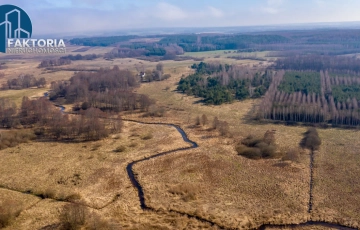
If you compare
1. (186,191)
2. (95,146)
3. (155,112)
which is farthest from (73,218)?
(155,112)

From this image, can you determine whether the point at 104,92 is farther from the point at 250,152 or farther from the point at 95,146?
the point at 250,152

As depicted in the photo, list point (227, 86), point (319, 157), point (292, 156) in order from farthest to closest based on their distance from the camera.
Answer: point (227, 86), point (319, 157), point (292, 156)

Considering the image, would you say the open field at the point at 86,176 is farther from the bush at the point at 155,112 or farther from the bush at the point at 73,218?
the bush at the point at 155,112

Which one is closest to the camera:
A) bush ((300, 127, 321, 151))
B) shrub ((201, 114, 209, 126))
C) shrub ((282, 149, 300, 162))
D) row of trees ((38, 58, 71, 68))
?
shrub ((282, 149, 300, 162))

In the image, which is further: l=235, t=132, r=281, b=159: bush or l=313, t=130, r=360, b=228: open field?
l=235, t=132, r=281, b=159: bush

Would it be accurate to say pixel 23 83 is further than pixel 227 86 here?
Yes

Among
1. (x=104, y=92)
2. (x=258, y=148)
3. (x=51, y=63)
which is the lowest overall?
(x=258, y=148)

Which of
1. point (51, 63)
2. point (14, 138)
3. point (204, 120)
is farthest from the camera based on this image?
point (51, 63)

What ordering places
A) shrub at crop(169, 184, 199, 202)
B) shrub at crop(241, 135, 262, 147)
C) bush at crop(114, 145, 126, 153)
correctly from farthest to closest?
1. shrub at crop(241, 135, 262, 147)
2. bush at crop(114, 145, 126, 153)
3. shrub at crop(169, 184, 199, 202)

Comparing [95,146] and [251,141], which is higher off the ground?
[251,141]

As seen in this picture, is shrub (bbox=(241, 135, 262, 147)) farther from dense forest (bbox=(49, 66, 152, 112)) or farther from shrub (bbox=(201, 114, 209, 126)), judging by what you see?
dense forest (bbox=(49, 66, 152, 112))

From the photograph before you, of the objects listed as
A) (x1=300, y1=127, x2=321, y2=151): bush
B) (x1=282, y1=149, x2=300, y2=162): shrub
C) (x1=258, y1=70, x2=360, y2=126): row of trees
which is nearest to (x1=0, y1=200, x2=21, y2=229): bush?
(x1=282, y1=149, x2=300, y2=162): shrub
